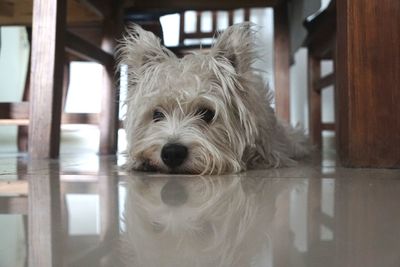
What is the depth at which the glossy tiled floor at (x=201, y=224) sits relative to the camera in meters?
0.40

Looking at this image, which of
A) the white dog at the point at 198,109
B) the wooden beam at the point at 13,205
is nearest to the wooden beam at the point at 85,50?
the white dog at the point at 198,109

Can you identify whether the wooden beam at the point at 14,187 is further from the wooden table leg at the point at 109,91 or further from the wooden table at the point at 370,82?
the wooden table leg at the point at 109,91

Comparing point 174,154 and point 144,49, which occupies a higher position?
point 144,49

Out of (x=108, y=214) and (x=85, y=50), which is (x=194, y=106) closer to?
(x=108, y=214)

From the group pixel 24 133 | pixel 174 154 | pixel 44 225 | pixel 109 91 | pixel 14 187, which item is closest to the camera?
pixel 44 225

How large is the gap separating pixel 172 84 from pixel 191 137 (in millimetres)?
200

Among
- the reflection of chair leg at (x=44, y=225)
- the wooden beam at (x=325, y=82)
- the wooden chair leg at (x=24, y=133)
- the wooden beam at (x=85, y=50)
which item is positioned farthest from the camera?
the wooden chair leg at (x=24, y=133)

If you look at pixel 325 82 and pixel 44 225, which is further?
pixel 325 82

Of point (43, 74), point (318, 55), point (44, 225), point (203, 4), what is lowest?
point (44, 225)

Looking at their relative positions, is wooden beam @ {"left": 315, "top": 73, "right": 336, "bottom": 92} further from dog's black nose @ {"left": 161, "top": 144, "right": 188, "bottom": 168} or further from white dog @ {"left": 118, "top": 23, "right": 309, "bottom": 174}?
dog's black nose @ {"left": 161, "top": 144, "right": 188, "bottom": 168}

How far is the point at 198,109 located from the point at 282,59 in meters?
1.45

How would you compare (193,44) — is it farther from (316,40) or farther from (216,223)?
(216,223)

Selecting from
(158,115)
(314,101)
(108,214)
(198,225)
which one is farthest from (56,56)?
(314,101)

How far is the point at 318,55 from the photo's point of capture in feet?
8.75
